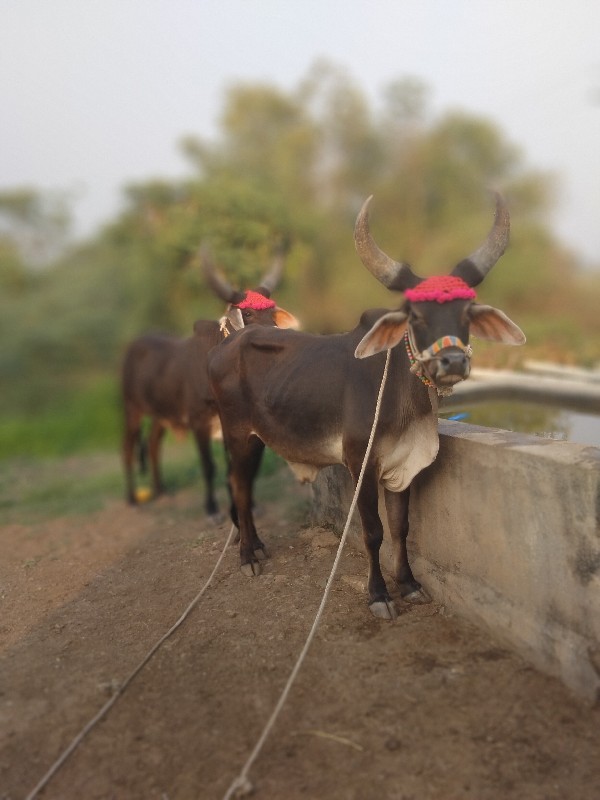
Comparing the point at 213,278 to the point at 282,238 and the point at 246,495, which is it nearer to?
the point at 246,495

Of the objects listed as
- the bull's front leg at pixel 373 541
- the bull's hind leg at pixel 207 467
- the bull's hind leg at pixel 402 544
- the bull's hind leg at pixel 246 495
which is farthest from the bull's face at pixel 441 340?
Answer: the bull's hind leg at pixel 207 467

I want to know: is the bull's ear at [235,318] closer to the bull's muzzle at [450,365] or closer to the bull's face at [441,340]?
the bull's face at [441,340]

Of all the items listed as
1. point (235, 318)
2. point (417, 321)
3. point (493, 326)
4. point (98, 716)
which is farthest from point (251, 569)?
point (493, 326)

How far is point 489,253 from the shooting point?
310cm

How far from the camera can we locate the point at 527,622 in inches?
112

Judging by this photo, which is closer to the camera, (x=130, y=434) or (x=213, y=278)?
(x=213, y=278)

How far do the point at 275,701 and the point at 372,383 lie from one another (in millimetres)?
1491

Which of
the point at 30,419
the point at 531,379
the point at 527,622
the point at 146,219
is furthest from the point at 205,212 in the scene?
the point at 527,622

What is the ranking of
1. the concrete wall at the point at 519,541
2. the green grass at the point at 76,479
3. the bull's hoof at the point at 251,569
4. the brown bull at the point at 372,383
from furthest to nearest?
the green grass at the point at 76,479 → the bull's hoof at the point at 251,569 → the brown bull at the point at 372,383 → the concrete wall at the point at 519,541

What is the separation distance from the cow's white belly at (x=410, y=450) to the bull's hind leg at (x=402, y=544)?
0.17m

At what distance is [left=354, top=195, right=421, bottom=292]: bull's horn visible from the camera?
3.05 metres

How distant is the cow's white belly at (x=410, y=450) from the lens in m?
3.27

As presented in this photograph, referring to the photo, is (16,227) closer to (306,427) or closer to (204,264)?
(204,264)

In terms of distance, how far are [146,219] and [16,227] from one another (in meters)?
5.34
